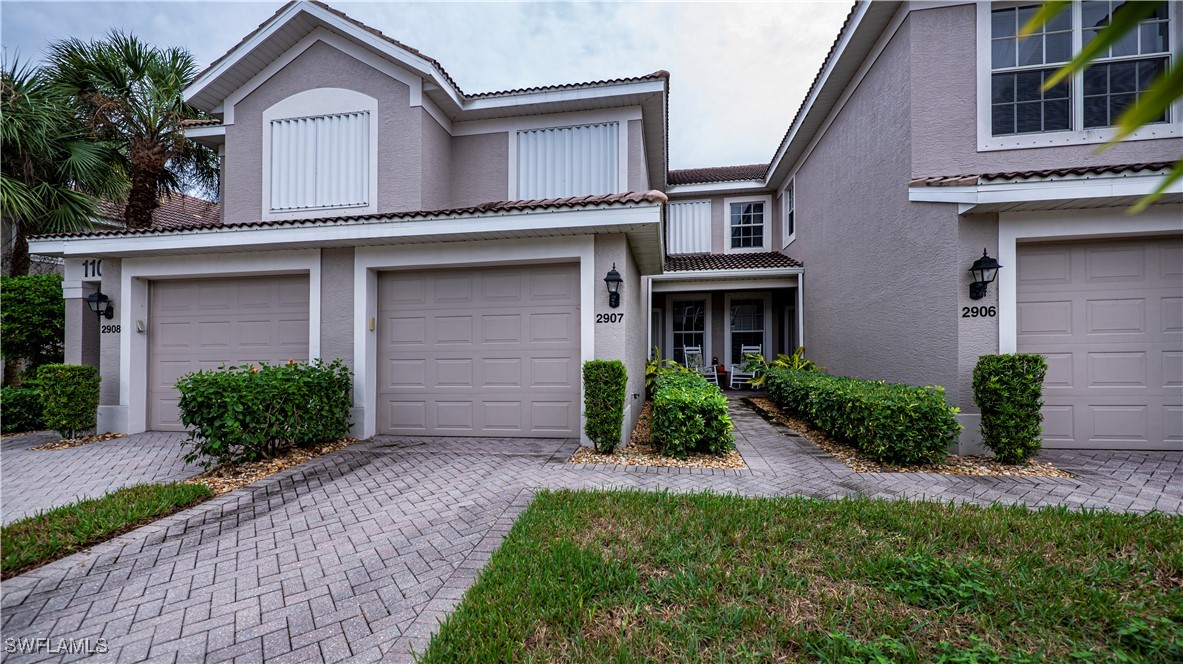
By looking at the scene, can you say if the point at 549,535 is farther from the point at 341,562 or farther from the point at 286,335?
the point at 286,335

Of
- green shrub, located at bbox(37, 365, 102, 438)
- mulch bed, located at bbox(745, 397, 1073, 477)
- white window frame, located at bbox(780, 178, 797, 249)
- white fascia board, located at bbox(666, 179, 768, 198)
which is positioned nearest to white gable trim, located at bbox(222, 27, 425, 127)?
green shrub, located at bbox(37, 365, 102, 438)

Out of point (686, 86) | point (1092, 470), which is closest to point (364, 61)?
point (686, 86)

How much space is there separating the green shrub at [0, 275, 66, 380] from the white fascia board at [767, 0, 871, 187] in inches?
567

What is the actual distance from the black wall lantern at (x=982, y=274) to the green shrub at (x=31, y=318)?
1464 cm

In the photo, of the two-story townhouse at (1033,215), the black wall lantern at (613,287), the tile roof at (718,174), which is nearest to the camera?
the two-story townhouse at (1033,215)

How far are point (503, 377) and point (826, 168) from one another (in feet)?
25.9

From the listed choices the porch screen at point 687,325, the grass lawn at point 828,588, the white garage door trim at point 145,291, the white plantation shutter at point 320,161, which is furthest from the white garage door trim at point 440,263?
the porch screen at point 687,325

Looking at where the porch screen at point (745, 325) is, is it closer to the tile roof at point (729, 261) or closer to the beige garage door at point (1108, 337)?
the tile roof at point (729, 261)

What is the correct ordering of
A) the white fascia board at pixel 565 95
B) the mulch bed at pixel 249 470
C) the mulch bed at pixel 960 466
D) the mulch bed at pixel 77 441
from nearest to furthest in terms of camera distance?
the mulch bed at pixel 249 470, the mulch bed at pixel 960 466, the mulch bed at pixel 77 441, the white fascia board at pixel 565 95

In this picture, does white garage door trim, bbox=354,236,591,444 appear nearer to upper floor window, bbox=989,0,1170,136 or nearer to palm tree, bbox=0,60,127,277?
upper floor window, bbox=989,0,1170,136

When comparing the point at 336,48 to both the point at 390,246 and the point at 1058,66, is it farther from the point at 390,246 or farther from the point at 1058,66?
the point at 1058,66

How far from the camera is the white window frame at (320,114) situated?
26.8ft

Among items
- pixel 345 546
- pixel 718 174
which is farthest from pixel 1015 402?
pixel 718 174

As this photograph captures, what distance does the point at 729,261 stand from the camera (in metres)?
13.0
